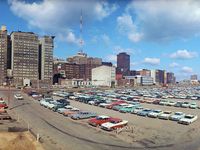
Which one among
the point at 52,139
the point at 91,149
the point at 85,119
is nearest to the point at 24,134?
the point at 52,139

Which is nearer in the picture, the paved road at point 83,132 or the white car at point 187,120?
the paved road at point 83,132

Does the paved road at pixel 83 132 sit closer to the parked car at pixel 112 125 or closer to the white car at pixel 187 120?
the white car at pixel 187 120

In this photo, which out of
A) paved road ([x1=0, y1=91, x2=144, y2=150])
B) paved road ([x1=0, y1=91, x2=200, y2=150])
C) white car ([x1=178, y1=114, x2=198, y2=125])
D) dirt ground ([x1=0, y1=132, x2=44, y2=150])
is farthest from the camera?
white car ([x1=178, y1=114, x2=198, y2=125])

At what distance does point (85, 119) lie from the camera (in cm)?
5697

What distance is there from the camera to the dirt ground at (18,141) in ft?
115

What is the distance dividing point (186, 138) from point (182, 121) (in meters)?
12.7

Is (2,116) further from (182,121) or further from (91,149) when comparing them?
(182,121)

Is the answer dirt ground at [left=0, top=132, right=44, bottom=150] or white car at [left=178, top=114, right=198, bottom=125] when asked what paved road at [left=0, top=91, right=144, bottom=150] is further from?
white car at [left=178, top=114, right=198, bottom=125]

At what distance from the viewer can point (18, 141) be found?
1463 inches

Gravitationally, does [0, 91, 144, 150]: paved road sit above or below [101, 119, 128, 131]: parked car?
below

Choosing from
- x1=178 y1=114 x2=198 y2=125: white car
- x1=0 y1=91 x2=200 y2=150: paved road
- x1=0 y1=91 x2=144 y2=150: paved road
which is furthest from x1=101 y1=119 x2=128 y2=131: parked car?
x1=178 y1=114 x2=198 y2=125: white car

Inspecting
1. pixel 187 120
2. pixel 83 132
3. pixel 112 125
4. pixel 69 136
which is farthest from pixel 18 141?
pixel 187 120

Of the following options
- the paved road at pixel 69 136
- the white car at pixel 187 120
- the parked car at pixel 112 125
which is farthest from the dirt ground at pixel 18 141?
the white car at pixel 187 120

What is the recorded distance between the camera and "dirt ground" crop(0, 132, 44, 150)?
35.2 meters
